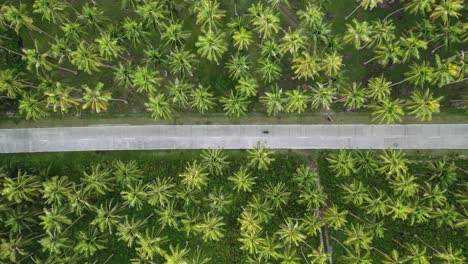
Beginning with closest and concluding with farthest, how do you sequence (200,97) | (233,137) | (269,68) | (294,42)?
(294,42) < (269,68) < (200,97) < (233,137)

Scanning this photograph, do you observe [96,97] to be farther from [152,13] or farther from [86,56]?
[152,13]

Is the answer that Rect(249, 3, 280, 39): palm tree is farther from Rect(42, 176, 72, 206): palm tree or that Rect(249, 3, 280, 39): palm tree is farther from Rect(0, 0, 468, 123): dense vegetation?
Rect(42, 176, 72, 206): palm tree

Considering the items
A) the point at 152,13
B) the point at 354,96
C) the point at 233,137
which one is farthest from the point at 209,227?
the point at 152,13

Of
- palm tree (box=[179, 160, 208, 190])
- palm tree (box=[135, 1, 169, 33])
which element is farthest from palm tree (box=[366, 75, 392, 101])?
palm tree (box=[135, 1, 169, 33])

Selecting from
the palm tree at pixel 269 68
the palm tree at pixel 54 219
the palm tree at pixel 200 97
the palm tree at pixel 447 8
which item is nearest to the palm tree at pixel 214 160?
the palm tree at pixel 200 97

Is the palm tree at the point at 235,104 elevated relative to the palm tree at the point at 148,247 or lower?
elevated

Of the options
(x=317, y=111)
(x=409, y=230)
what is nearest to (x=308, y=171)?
(x=317, y=111)

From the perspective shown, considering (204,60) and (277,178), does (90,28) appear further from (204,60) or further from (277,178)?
(277,178)

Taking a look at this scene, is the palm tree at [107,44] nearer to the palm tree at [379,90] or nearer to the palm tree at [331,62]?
the palm tree at [331,62]
